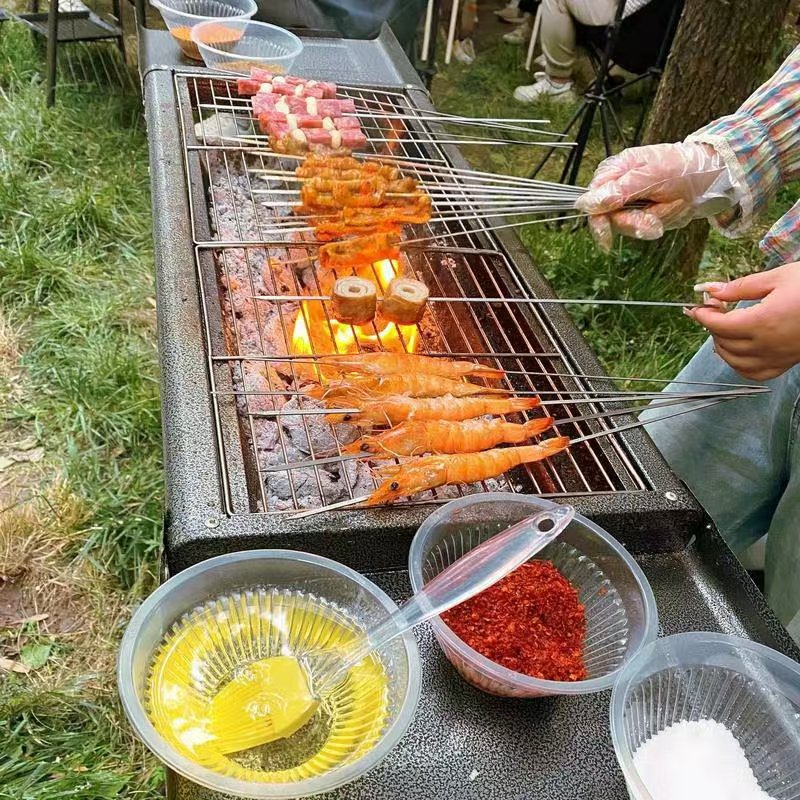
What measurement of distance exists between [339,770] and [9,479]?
118 inches

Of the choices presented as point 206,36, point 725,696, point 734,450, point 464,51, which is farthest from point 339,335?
point 464,51

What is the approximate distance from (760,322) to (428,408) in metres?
1.03

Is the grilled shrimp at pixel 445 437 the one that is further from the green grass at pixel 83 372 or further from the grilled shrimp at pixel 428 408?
the green grass at pixel 83 372

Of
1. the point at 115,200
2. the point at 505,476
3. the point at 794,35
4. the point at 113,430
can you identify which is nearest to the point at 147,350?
the point at 113,430

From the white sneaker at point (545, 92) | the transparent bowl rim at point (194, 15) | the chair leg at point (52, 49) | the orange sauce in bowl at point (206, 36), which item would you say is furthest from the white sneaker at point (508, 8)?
the orange sauce in bowl at point (206, 36)

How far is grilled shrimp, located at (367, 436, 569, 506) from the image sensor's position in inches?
85.5

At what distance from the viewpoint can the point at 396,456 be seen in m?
2.30

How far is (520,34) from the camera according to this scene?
418 inches

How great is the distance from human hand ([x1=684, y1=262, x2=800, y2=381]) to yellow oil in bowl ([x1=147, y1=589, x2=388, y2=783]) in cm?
146

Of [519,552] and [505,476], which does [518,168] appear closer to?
[505,476]

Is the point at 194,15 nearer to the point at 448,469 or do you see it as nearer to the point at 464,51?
the point at 448,469

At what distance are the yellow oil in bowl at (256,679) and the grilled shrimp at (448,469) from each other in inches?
15.1

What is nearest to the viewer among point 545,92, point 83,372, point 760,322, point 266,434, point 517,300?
point 760,322

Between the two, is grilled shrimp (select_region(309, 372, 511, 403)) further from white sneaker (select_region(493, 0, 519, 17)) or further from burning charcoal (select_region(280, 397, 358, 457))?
white sneaker (select_region(493, 0, 519, 17))
